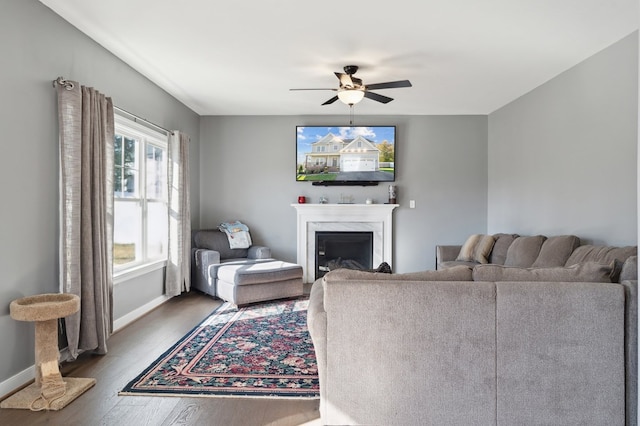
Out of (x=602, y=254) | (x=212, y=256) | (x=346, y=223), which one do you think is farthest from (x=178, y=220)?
(x=602, y=254)

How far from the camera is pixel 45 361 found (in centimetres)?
266

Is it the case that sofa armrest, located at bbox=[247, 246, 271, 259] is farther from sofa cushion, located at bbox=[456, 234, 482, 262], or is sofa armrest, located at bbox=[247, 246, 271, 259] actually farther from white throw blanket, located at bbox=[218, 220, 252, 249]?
sofa cushion, located at bbox=[456, 234, 482, 262]

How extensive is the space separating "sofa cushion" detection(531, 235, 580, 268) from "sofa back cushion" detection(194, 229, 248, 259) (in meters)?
3.76

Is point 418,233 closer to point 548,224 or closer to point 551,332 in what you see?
point 548,224

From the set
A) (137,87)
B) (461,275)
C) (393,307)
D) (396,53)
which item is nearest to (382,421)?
(393,307)

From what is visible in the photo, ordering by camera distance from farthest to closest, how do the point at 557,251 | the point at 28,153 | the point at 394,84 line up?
the point at 394,84
the point at 557,251
the point at 28,153

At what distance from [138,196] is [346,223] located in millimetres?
2942

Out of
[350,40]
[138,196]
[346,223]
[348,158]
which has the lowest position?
[346,223]

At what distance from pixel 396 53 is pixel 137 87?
2.62m

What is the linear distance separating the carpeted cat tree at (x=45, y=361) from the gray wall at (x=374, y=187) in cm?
390

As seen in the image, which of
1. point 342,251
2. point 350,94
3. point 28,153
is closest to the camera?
point 28,153

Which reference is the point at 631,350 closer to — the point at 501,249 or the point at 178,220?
the point at 501,249

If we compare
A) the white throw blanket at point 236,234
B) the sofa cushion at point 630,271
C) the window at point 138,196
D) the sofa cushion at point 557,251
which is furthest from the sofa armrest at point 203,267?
the sofa cushion at point 630,271

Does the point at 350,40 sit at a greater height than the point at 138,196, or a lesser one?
greater
